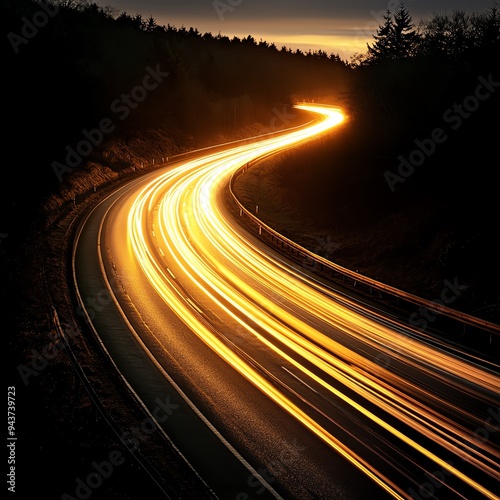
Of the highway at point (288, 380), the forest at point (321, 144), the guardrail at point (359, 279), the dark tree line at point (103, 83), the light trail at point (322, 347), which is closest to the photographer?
the highway at point (288, 380)

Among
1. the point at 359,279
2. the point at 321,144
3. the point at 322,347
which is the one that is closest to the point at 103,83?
the point at 321,144

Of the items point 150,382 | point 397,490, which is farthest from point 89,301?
point 397,490

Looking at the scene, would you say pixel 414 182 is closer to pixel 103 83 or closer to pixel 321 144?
pixel 321 144

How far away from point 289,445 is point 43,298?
40.3 ft

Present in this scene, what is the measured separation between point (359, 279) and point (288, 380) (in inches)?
331

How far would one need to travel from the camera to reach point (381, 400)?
12.8 meters

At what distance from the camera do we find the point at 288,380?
13.9m

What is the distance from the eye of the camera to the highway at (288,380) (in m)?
10.3

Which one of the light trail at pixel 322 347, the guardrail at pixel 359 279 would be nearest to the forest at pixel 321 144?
the guardrail at pixel 359 279

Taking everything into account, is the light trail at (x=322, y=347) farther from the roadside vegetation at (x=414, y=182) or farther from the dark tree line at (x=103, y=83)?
the dark tree line at (x=103, y=83)

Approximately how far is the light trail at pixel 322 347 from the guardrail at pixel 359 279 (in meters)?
1.29

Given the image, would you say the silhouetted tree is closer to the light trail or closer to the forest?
the forest

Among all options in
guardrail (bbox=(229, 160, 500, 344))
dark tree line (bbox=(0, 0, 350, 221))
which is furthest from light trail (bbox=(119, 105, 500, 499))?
dark tree line (bbox=(0, 0, 350, 221))

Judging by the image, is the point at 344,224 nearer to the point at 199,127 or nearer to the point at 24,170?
the point at 24,170
